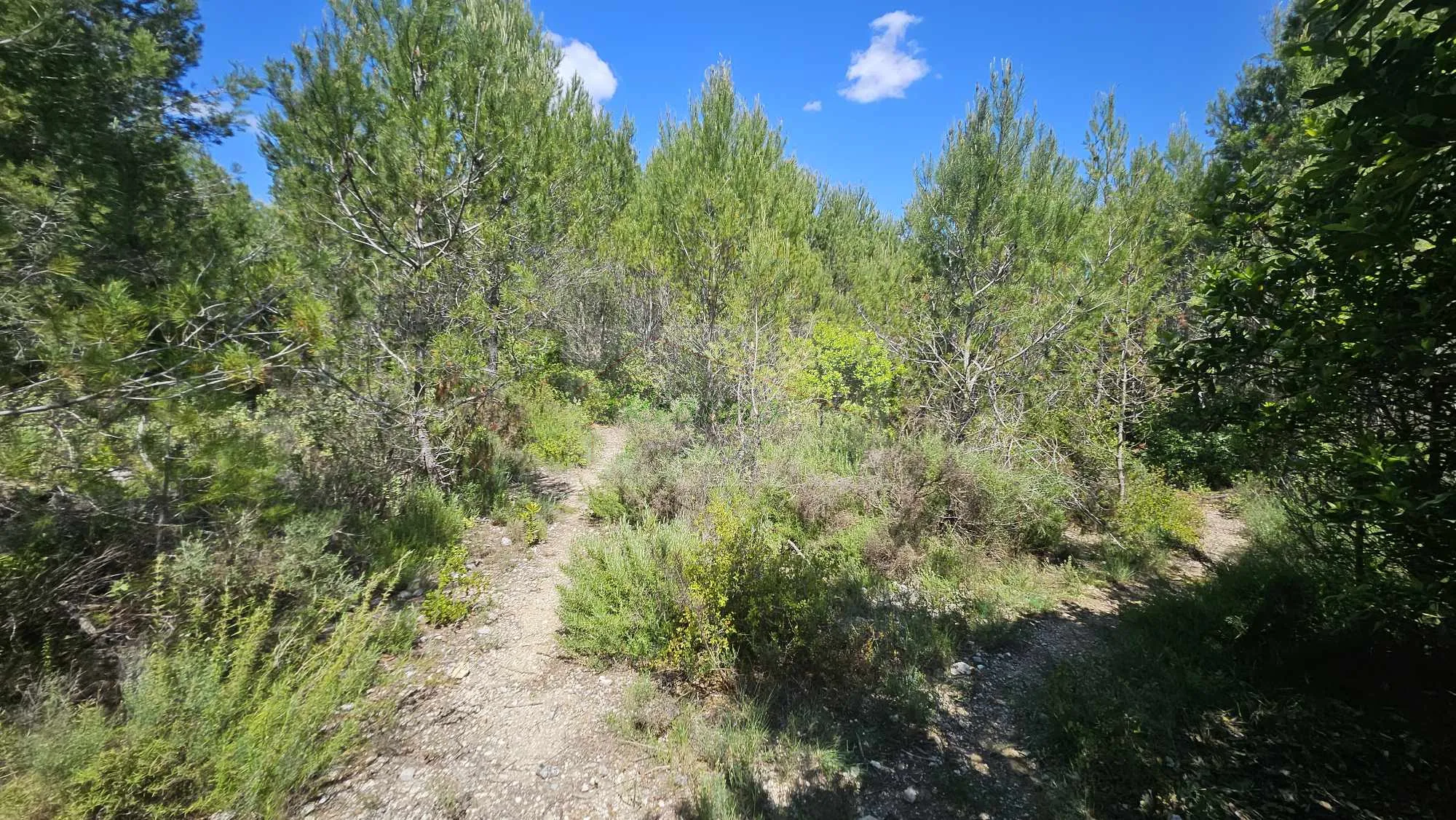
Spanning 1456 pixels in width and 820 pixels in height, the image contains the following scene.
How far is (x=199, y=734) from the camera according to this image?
2324mm

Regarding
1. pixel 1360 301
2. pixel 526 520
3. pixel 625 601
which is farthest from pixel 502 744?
pixel 1360 301

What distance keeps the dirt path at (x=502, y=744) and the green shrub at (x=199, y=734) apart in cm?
31

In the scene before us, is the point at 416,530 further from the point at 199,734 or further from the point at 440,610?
the point at 199,734

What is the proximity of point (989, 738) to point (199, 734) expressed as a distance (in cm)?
420

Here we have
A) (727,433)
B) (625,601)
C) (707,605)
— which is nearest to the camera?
(707,605)

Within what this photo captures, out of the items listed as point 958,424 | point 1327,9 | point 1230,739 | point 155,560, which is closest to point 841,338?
point 958,424

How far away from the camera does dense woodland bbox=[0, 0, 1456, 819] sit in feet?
6.91

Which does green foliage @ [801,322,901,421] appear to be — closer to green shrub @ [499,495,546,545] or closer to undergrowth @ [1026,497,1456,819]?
green shrub @ [499,495,546,545]

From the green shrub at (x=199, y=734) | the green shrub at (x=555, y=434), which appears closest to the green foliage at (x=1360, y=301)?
the green shrub at (x=199, y=734)

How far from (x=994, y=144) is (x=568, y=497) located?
7168 millimetres

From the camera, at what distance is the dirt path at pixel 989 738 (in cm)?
261

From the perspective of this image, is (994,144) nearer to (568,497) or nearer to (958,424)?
(958,424)

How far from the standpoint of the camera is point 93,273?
3061 mm

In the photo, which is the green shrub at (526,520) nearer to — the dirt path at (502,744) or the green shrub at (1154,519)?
the dirt path at (502,744)
